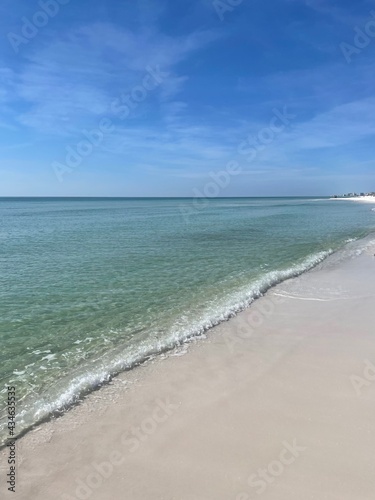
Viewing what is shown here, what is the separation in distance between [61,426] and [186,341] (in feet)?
14.6

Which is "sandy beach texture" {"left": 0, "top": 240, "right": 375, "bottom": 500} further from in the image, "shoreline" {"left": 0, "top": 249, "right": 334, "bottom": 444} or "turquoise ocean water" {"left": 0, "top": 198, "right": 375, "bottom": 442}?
"turquoise ocean water" {"left": 0, "top": 198, "right": 375, "bottom": 442}

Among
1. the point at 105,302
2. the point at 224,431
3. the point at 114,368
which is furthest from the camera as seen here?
the point at 105,302

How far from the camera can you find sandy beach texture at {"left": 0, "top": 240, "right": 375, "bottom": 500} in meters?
4.95

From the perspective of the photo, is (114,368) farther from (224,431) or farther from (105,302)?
(105,302)

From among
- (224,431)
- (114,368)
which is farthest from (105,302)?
(224,431)

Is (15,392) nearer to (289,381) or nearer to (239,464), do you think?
(239,464)

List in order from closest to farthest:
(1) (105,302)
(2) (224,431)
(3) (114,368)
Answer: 1. (2) (224,431)
2. (3) (114,368)
3. (1) (105,302)

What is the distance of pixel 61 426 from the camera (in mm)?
6426

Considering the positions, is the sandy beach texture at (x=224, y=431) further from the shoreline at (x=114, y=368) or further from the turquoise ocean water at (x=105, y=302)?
the turquoise ocean water at (x=105, y=302)

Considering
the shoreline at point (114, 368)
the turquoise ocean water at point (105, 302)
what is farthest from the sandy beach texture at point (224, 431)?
the turquoise ocean water at point (105, 302)

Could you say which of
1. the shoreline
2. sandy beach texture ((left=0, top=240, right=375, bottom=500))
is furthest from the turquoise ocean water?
sandy beach texture ((left=0, top=240, right=375, bottom=500))

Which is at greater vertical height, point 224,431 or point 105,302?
point 105,302

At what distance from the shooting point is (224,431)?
5988 mm

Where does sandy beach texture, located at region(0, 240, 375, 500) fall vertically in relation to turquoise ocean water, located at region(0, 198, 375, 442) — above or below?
below
